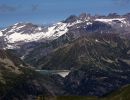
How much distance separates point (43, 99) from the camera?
654 ft

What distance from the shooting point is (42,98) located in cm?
19800

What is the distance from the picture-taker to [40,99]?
198 meters

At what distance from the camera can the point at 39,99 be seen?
199 metres

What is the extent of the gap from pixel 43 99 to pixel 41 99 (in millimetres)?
3702

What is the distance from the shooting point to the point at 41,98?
197m

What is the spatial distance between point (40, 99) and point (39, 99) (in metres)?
1.71

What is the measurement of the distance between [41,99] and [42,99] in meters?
1.30

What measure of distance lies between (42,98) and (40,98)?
1.15 m

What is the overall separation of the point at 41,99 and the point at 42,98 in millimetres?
2399

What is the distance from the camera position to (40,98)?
19875 cm

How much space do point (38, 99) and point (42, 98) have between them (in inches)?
66.7

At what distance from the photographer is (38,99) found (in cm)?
19788

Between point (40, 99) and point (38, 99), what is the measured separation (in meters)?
0.92

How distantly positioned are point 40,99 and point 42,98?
1.01m
